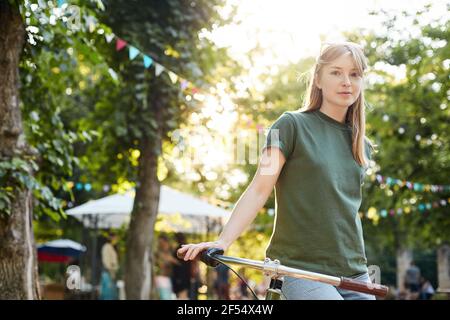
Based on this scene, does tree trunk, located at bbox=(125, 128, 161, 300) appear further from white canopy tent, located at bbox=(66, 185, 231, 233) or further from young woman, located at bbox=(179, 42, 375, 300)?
young woman, located at bbox=(179, 42, 375, 300)

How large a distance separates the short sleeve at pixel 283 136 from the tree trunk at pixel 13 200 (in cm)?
446

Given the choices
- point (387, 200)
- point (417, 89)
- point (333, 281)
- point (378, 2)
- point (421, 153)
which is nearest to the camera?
point (333, 281)

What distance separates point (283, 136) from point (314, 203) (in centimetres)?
26

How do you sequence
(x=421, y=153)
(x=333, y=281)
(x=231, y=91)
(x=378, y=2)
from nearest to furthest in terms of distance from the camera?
1. (x=333, y=281)
2. (x=231, y=91)
3. (x=378, y=2)
4. (x=421, y=153)

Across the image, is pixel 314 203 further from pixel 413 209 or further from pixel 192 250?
pixel 413 209

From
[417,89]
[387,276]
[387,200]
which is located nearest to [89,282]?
[387,200]

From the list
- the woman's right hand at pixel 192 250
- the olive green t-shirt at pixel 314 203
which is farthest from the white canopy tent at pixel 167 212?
the woman's right hand at pixel 192 250

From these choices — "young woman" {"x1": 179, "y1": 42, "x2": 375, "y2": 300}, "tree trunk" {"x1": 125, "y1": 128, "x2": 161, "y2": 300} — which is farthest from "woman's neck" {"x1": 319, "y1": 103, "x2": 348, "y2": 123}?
"tree trunk" {"x1": 125, "y1": 128, "x2": 161, "y2": 300}

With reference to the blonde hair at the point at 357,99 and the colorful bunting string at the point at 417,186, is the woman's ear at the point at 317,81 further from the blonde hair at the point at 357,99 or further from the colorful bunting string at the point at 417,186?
the colorful bunting string at the point at 417,186

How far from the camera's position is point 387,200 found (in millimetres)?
19516

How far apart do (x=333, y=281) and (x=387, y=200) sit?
57.5 ft

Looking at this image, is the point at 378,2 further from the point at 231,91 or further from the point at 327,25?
the point at 231,91

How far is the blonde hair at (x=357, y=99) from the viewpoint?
2.89m

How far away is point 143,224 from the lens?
12.2m
